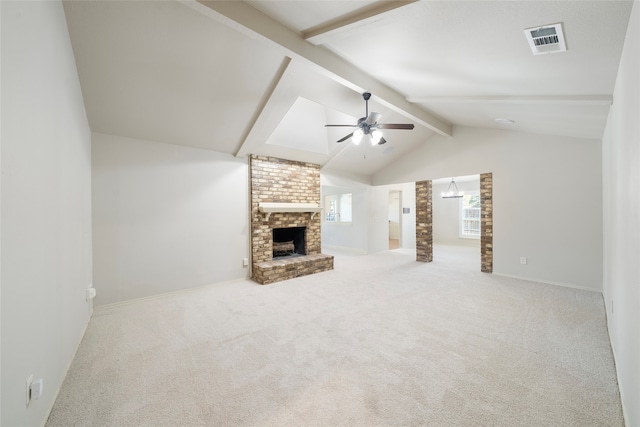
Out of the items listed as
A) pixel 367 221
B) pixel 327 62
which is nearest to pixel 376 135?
pixel 327 62

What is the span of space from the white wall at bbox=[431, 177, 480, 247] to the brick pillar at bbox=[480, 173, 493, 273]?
4355 millimetres

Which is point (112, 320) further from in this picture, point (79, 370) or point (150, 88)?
point (150, 88)

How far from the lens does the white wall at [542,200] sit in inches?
161

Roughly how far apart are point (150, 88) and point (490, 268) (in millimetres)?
6474

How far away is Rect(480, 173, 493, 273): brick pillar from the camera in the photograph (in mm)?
5177

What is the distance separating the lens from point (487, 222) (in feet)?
17.2

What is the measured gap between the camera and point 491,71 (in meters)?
2.55

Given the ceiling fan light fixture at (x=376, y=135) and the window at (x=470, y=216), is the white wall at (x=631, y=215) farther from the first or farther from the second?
the window at (x=470, y=216)

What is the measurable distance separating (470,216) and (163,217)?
976 cm

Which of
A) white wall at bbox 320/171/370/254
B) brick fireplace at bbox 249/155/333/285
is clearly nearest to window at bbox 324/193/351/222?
white wall at bbox 320/171/370/254

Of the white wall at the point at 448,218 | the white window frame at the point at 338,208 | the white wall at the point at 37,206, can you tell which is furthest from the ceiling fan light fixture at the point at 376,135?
the white wall at the point at 448,218

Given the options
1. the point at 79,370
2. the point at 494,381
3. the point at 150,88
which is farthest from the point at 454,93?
the point at 79,370

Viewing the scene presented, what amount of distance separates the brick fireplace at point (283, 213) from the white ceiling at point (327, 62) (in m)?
0.96

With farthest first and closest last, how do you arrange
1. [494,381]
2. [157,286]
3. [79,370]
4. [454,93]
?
[157,286] < [454,93] < [79,370] < [494,381]
